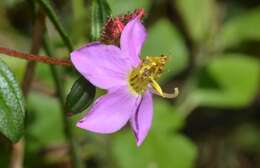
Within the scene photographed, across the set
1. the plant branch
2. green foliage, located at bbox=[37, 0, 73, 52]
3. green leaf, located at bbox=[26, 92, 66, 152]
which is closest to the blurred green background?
green leaf, located at bbox=[26, 92, 66, 152]

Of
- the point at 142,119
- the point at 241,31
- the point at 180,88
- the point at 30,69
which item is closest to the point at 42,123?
the point at 30,69

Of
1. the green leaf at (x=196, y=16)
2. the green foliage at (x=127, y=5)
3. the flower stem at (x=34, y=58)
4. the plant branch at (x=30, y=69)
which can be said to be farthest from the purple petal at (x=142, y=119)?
the green leaf at (x=196, y=16)

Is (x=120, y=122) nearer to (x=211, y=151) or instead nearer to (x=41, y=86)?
(x=41, y=86)

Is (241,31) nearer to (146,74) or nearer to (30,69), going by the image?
(30,69)

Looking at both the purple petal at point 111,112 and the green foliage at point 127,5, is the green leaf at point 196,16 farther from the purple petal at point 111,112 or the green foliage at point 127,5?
the purple petal at point 111,112

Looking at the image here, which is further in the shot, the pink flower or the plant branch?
the plant branch

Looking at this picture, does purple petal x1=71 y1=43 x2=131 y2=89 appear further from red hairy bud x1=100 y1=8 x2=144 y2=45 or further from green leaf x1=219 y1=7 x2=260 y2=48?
green leaf x1=219 y1=7 x2=260 y2=48
